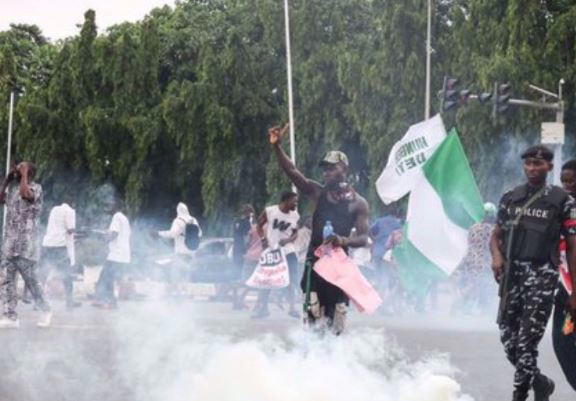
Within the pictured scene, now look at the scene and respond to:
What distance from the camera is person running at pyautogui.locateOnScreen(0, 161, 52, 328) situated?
13.6 metres

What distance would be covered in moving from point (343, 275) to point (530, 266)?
1655 millimetres

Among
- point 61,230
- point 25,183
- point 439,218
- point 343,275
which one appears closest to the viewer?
point 343,275

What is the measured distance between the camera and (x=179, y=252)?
69.1ft

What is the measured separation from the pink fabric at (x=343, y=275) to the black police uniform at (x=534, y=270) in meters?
1.39

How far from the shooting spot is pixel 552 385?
8422 mm

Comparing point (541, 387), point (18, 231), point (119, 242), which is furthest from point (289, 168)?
point (119, 242)

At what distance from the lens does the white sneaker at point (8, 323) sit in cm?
1363

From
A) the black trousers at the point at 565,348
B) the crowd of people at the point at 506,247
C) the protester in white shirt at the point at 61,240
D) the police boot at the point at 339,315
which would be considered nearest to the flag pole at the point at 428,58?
the protester in white shirt at the point at 61,240

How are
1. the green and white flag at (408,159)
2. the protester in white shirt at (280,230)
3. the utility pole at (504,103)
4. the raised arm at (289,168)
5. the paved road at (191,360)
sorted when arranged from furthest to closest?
the utility pole at (504,103)
the green and white flag at (408,159)
the protester in white shirt at (280,230)
the raised arm at (289,168)
the paved road at (191,360)

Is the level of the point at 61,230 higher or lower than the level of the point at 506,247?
lower

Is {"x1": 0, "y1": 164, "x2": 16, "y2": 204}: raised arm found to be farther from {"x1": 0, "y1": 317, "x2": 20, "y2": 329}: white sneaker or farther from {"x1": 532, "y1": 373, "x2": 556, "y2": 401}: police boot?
{"x1": 532, "y1": 373, "x2": 556, "y2": 401}: police boot

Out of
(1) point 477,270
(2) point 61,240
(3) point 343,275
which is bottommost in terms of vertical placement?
(1) point 477,270

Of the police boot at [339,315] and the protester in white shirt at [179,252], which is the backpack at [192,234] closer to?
the protester in white shirt at [179,252]

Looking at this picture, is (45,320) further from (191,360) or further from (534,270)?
(534,270)
